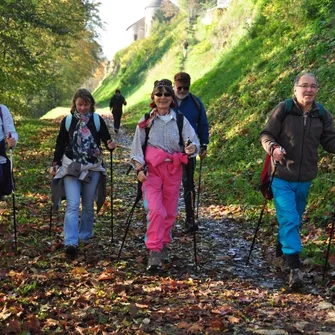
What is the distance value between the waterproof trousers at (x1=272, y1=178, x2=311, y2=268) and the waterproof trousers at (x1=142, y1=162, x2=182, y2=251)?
53.8 inches

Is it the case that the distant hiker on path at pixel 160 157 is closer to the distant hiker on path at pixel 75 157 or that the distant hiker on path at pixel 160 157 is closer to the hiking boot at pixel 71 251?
the distant hiker on path at pixel 75 157

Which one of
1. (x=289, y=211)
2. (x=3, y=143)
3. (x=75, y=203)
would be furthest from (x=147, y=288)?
(x=3, y=143)

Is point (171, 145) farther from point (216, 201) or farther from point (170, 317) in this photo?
point (216, 201)

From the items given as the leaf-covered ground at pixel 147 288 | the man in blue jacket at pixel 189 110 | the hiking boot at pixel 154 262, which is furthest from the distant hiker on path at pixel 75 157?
the man in blue jacket at pixel 189 110

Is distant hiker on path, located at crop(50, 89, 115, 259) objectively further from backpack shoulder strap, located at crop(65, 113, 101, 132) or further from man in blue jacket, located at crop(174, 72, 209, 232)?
man in blue jacket, located at crop(174, 72, 209, 232)

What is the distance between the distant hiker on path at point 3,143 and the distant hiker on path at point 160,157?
1.72 m

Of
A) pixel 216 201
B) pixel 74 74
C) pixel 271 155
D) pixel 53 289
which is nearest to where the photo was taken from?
pixel 53 289

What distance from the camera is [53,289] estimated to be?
5.71 m

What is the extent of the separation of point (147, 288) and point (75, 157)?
7.59 ft

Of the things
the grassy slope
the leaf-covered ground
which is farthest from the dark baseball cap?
the grassy slope

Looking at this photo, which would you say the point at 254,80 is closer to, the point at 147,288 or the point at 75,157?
the point at 75,157

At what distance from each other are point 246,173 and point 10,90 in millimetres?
12819

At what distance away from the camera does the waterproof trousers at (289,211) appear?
6.09 m

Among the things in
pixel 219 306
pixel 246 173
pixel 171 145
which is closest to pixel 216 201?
pixel 246 173
